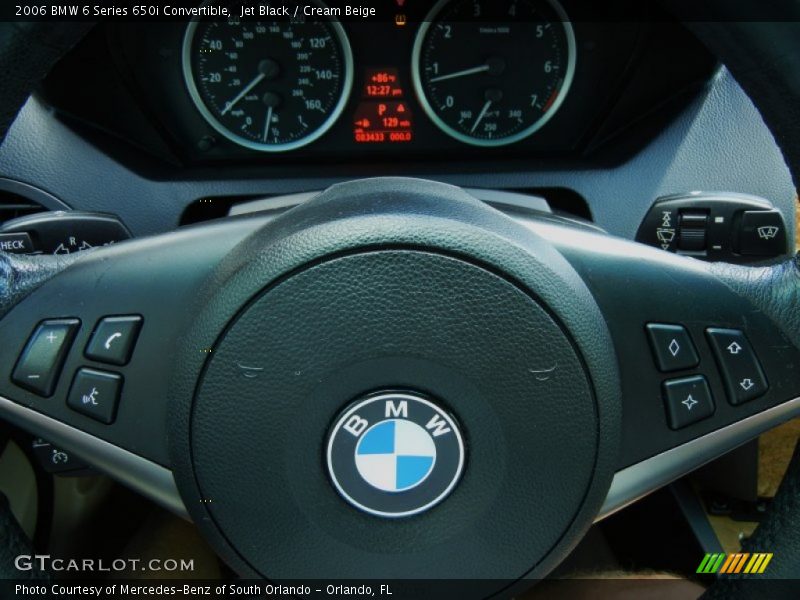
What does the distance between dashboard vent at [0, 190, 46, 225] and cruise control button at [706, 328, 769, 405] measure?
1.26 metres

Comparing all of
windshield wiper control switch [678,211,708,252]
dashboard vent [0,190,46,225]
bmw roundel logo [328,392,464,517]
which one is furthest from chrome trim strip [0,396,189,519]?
windshield wiper control switch [678,211,708,252]

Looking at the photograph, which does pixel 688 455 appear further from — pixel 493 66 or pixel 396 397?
pixel 493 66

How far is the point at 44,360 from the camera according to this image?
94 centimetres

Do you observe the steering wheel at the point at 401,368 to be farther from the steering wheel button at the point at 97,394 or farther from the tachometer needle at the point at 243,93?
the tachometer needle at the point at 243,93

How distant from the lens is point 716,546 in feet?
5.59

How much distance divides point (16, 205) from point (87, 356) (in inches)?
35.8

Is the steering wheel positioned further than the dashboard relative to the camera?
No

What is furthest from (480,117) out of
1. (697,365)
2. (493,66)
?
(697,365)

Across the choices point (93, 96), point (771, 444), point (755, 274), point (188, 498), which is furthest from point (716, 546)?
point (93, 96)

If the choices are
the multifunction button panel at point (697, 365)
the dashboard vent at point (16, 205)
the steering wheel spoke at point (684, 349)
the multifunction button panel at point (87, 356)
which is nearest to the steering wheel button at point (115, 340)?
the multifunction button panel at point (87, 356)

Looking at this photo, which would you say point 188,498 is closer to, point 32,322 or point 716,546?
point 32,322

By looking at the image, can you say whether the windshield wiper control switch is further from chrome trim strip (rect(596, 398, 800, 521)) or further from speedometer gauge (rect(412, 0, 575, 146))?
chrome trim strip (rect(596, 398, 800, 521))

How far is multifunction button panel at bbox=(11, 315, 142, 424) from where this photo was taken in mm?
924

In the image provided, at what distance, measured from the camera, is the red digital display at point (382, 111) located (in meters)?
1.84
